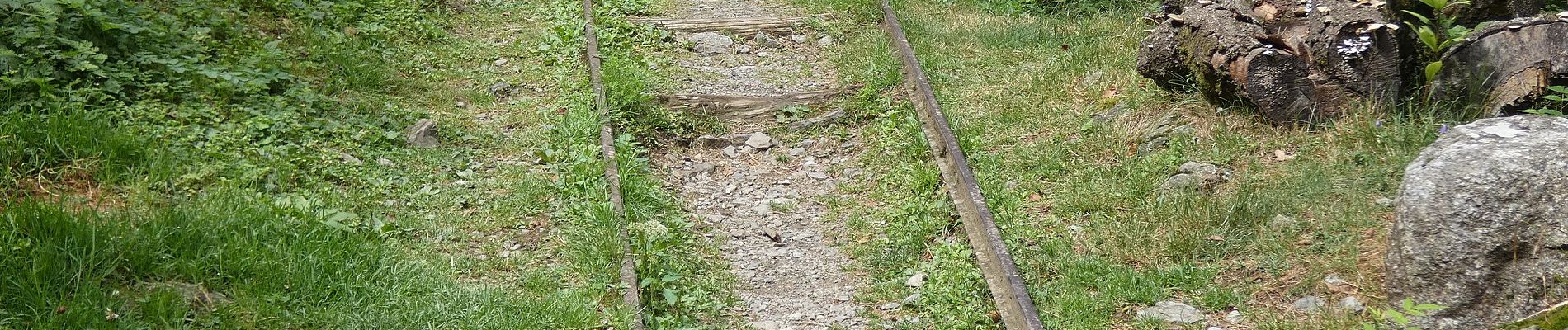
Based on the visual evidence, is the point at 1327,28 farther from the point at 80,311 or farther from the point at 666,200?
the point at 80,311

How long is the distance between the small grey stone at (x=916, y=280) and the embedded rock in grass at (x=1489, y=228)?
2016mm

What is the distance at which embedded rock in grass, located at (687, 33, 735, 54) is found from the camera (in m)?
8.94

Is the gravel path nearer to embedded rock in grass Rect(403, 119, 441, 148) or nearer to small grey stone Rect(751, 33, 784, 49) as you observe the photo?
small grey stone Rect(751, 33, 784, 49)

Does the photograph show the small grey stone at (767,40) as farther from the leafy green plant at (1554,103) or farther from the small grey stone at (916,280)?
the leafy green plant at (1554,103)

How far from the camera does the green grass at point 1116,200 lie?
194 inches

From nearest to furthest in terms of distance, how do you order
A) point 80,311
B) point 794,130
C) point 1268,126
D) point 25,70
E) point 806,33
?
point 80,311
point 25,70
point 1268,126
point 794,130
point 806,33

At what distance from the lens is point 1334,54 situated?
5.98 m

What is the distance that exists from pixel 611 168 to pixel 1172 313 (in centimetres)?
286

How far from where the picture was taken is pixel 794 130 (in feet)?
24.8

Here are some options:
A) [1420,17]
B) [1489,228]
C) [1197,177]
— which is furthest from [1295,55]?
[1489,228]

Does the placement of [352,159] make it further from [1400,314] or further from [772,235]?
[1400,314]

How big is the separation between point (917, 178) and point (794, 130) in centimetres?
140

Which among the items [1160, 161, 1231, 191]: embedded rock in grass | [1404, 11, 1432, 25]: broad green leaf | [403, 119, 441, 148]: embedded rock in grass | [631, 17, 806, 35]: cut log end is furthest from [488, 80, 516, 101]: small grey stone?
[1404, 11, 1432, 25]: broad green leaf

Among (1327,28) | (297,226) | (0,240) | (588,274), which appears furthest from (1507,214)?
(0,240)
